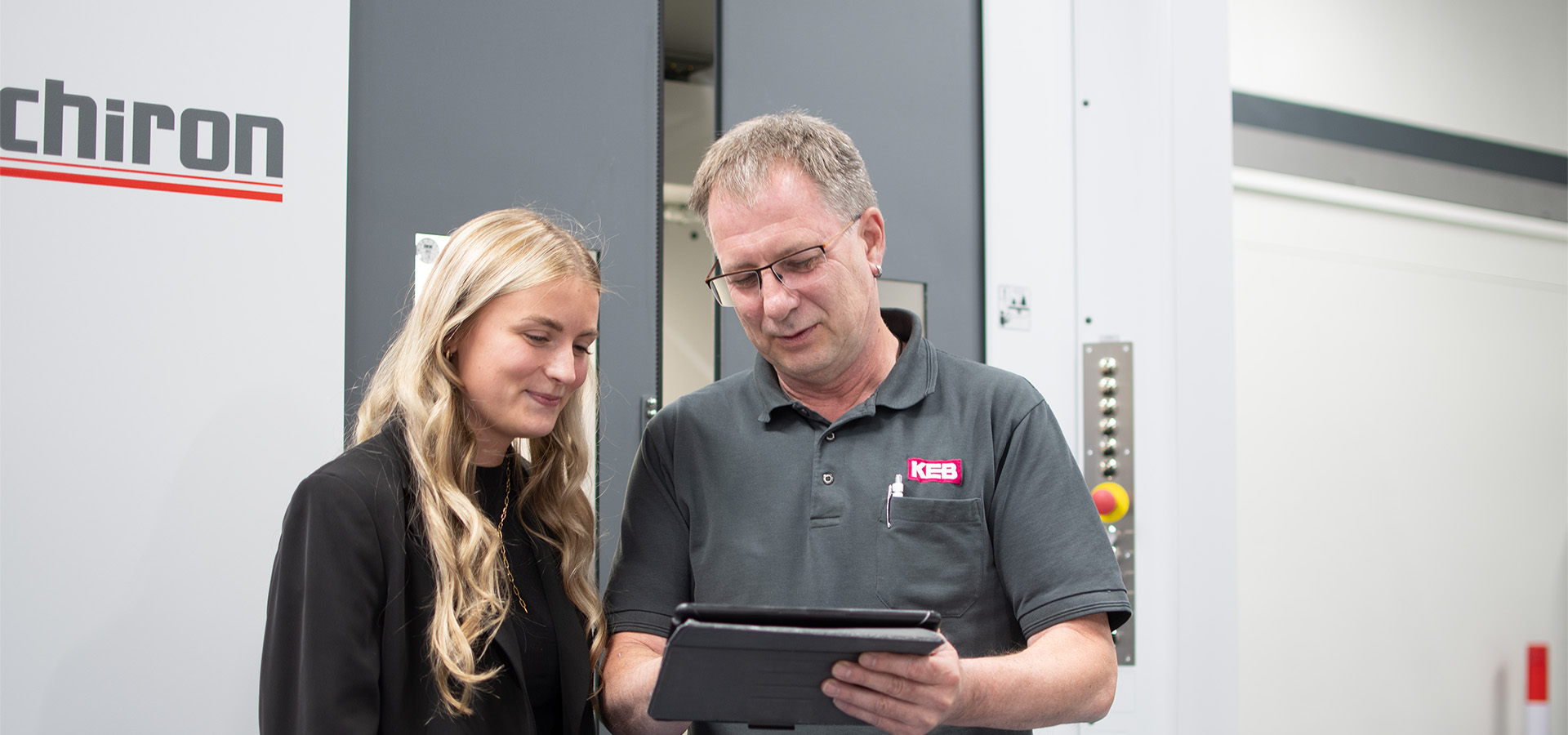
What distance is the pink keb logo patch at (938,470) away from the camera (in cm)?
139

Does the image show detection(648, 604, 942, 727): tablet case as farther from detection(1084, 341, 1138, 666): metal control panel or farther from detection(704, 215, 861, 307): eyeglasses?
detection(1084, 341, 1138, 666): metal control panel

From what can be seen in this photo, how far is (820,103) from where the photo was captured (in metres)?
2.32

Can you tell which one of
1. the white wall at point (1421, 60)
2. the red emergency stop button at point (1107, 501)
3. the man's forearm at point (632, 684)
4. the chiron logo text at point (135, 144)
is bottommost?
the man's forearm at point (632, 684)

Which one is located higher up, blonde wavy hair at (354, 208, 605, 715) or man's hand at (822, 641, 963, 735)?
blonde wavy hair at (354, 208, 605, 715)

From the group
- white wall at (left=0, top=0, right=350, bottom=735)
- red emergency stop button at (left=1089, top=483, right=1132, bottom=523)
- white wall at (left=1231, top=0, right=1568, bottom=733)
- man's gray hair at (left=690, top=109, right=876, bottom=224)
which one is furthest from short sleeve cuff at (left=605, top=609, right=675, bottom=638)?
white wall at (left=1231, top=0, right=1568, bottom=733)

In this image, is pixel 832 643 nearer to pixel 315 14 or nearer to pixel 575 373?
pixel 575 373

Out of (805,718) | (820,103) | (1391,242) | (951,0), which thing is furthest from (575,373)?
(1391,242)

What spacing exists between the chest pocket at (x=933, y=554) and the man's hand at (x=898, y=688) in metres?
0.24

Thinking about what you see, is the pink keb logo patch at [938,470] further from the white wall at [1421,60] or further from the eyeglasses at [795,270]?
the white wall at [1421,60]

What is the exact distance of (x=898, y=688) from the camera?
1062 millimetres

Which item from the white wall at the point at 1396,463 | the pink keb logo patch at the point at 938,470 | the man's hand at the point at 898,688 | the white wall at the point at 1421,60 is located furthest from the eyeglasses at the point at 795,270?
the white wall at the point at 1421,60

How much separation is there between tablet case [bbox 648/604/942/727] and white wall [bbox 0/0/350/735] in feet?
3.32

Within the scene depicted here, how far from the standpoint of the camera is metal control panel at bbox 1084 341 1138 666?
237 cm

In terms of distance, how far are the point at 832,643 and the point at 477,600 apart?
507mm
